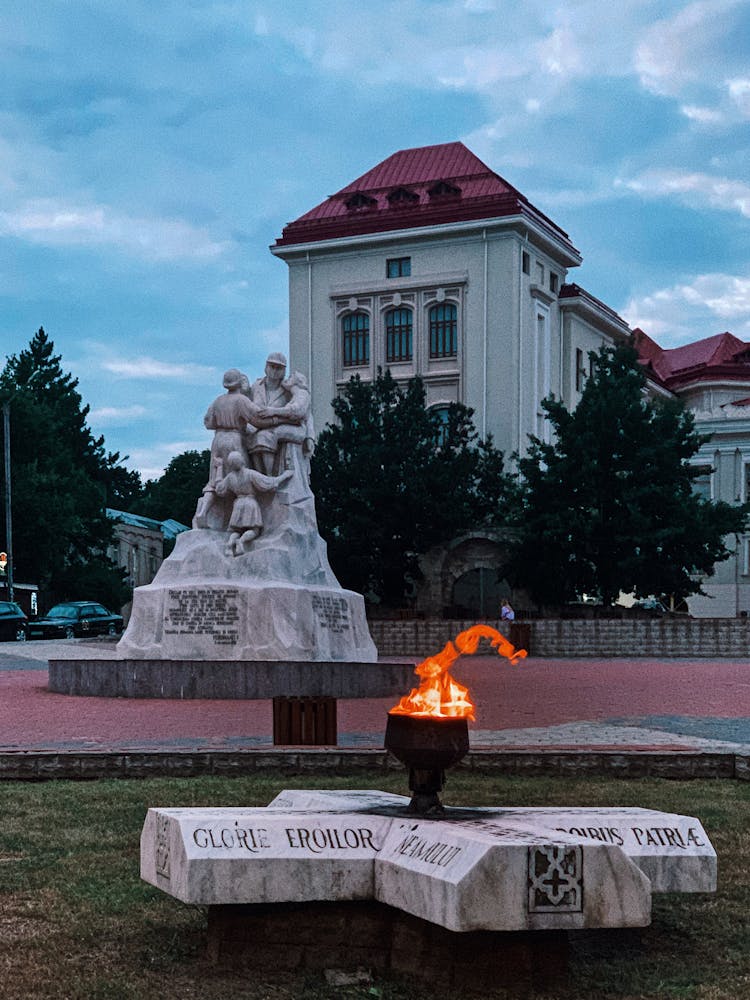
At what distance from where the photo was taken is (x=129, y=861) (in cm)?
677

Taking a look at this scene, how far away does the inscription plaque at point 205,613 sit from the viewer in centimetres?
1945

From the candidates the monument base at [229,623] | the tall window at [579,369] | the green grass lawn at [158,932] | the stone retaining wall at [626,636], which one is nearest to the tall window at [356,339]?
the tall window at [579,369]

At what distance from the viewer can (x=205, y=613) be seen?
19.6 meters

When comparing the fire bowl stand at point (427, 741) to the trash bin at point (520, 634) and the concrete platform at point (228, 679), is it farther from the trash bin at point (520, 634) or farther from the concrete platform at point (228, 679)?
the trash bin at point (520, 634)

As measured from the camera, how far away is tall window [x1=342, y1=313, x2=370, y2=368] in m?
62.4

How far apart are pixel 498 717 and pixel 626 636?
2141 cm

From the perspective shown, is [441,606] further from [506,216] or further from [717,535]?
[506,216]

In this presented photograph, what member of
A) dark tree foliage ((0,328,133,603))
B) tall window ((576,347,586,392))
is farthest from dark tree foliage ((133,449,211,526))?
tall window ((576,347,586,392))

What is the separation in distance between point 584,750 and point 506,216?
50222 millimetres

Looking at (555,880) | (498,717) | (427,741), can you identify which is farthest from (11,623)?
(555,880)

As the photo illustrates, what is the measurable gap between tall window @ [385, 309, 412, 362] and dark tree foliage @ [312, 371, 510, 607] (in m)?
9.52

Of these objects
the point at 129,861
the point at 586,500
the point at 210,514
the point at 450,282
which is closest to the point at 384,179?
the point at 450,282

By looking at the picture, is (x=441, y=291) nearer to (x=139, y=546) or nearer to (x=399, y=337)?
(x=399, y=337)

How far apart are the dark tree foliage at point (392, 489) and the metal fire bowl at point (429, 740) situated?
42173mm
